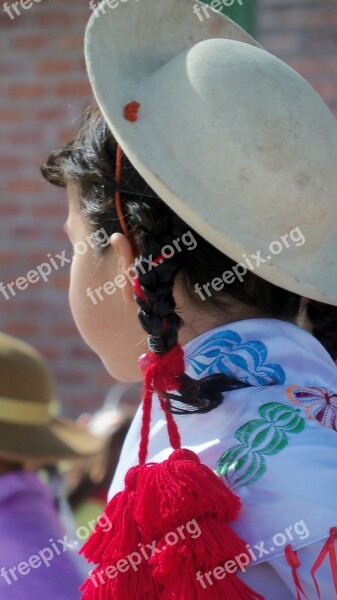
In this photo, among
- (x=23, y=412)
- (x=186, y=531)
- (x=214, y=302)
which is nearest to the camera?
(x=186, y=531)

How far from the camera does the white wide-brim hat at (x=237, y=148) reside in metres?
1.32

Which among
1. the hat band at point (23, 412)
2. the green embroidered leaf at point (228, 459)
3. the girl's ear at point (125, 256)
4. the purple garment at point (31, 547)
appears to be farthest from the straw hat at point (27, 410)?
the green embroidered leaf at point (228, 459)

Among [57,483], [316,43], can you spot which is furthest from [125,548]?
[316,43]

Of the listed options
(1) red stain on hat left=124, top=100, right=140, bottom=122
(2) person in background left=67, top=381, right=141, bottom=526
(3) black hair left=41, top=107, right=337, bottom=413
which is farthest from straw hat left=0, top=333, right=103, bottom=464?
(1) red stain on hat left=124, top=100, right=140, bottom=122

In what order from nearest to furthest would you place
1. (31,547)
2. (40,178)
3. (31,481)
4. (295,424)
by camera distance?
(295,424) < (31,547) < (31,481) < (40,178)

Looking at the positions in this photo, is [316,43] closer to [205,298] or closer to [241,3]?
[241,3]

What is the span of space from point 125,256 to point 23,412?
4.11 ft

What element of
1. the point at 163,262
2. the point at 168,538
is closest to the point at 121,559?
the point at 168,538

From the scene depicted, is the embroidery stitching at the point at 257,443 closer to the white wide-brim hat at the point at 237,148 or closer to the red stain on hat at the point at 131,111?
the white wide-brim hat at the point at 237,148

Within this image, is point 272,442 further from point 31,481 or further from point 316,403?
point 31,481

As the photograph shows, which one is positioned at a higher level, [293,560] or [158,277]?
[158,277]

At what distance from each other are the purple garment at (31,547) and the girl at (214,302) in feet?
1.95

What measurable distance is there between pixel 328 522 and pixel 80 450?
65.4 inches

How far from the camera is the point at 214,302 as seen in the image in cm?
152
